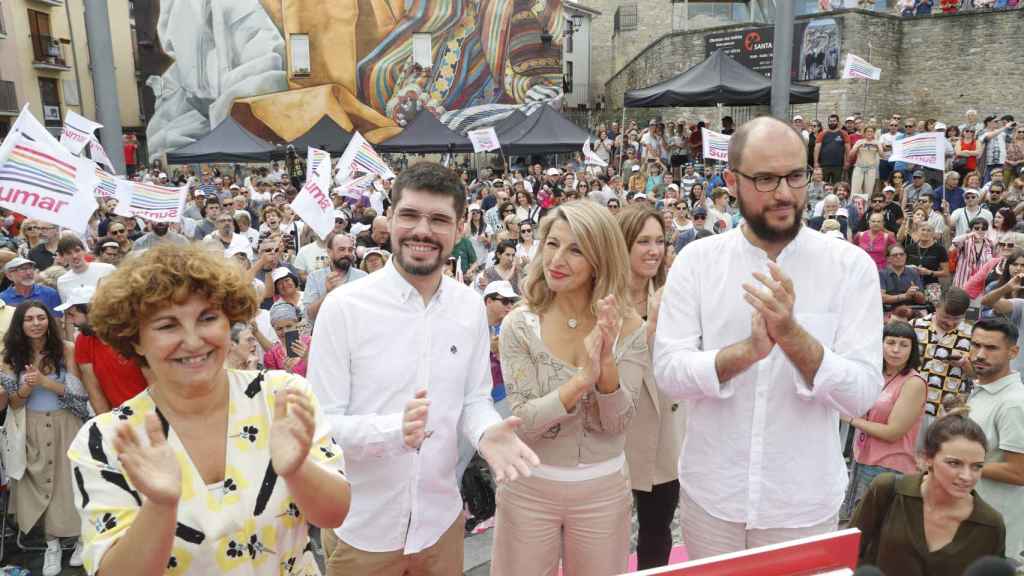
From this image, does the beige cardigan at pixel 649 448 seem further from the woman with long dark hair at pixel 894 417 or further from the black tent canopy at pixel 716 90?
the black tent canopy at pixel 716 90

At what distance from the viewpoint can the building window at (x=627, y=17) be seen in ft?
112

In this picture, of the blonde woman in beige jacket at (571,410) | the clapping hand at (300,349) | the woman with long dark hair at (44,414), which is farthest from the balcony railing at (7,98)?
the blonde woman in beige jacket at (571,410)

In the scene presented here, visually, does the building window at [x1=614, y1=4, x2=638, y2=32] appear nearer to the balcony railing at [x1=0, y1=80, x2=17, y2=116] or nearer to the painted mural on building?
the painted mural on building

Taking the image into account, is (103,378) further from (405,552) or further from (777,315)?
(777,315)

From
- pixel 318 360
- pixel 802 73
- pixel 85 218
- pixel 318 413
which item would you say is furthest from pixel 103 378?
pixel 802 73

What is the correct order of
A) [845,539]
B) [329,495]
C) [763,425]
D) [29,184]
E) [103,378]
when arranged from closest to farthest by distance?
[845,539] < [329,495] < [763,425] < [103,378] < [29,184]

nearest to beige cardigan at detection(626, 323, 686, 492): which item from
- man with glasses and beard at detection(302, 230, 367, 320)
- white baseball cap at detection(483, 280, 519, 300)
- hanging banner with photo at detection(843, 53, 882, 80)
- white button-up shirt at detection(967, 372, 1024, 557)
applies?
white button-up shirt at detection(967, 372, 1024, 557)

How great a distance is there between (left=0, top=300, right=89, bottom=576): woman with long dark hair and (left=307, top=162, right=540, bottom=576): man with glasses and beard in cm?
317

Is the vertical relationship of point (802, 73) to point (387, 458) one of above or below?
above

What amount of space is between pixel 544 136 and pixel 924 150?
397 inches

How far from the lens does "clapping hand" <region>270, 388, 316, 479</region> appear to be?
1667mm

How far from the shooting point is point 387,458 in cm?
243

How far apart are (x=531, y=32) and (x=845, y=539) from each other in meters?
30.1

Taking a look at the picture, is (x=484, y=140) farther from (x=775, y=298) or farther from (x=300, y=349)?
(x=775, y=298)
